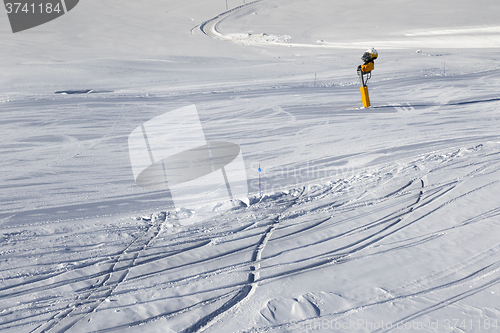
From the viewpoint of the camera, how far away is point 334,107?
12.8 metres

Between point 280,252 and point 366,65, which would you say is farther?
point 366,65

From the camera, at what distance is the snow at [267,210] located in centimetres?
451

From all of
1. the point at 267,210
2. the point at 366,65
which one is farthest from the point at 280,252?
the point at 366,65

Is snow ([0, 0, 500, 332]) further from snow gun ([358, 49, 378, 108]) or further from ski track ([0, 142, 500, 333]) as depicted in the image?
snow gun ([358, 49, 378, 108])

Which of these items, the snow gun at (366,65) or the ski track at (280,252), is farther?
the snow gun at (366,65)

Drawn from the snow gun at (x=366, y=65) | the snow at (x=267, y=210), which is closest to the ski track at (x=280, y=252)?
the snow at (x=267, y=210)

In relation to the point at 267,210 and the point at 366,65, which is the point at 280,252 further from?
the point at 366,65

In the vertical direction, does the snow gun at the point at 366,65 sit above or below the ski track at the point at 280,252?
above

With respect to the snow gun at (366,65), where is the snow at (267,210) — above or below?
below

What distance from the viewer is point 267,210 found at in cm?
679

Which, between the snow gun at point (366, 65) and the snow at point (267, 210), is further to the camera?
the snow gun at point (366, 65)

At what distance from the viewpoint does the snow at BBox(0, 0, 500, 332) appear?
14.8 ft

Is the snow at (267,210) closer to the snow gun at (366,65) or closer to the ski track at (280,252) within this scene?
the ski track at (280,252)

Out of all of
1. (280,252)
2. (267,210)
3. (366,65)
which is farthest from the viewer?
(366,65)
